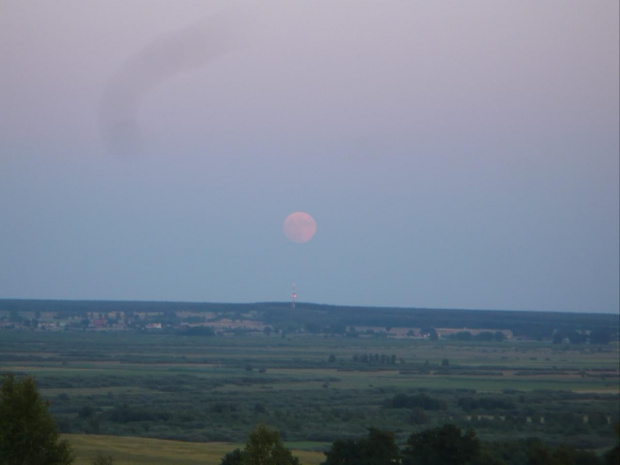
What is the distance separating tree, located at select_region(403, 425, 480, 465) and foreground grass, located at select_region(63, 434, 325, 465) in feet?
23.9

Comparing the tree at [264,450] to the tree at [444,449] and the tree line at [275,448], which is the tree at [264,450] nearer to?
the tree line at [275,448]

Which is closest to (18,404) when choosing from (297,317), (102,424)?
(102,424)

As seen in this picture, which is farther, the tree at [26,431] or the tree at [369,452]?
the tree at [369,452]

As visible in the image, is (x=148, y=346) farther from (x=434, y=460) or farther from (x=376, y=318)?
(x=434, y=460)

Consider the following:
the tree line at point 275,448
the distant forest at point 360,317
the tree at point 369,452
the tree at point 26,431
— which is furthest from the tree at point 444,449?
the distant forest at point 360,317

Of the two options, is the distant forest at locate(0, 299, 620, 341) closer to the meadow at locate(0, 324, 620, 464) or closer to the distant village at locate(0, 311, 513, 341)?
the distant village at locate(0, 311, 513, 341)

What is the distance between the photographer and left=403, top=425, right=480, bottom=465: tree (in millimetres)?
21031

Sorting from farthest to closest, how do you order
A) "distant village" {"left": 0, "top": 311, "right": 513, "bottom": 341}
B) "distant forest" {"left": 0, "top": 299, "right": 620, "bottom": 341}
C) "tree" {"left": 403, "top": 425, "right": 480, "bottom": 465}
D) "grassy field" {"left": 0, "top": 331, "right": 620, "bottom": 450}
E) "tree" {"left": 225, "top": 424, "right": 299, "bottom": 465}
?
1. "distant forest" {"left": 0, "top": 299, "right": 620, "bottom": 341}
2. "distant village" {"left": 0, "top": 311, "right": 513, "bottom": 341}
3. "grassy field" {"left": 0, "top": 331, "right": 620, "bottom": 450}
4. "tree" {"left": 403, "top": 425, "right": 480, "bottom": 465}
5. "tree" {"left": 225, "top": 424, "right": 299, "bottom": 465}

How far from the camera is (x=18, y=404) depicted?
1753 centimetres

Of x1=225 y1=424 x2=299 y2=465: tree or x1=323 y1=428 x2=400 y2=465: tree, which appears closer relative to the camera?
x1=225 y1=424 x2=299 y2=465: tree

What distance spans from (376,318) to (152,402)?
13246cm

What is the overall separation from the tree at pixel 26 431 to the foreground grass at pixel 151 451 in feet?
31.6

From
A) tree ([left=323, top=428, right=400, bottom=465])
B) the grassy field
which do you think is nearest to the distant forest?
the grassy field

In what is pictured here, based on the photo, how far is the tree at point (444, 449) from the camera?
21.0 metres
